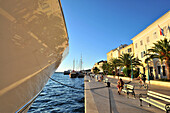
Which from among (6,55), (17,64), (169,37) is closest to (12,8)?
(6,55)

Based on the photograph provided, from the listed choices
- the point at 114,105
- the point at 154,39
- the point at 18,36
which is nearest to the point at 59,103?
the point at 114,105

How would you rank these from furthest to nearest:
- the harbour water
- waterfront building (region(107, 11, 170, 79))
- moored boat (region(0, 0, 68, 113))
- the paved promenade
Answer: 1. waterfront building (region(107, 11, 170, 79))
2. the harbour water
3. the paved promenade
4. moored boat (region(0, 0, 68, 113))

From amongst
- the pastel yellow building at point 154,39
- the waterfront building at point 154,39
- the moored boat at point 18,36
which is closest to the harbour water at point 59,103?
the moored boat at point 18,36

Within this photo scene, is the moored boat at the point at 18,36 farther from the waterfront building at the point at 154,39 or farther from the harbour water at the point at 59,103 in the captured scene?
the waterfront building at the point at 154,39

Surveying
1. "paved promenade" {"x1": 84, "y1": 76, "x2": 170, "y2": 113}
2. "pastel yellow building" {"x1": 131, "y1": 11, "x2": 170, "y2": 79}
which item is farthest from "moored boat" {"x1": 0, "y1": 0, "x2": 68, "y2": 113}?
"pastel yellow building" {"x1": 131, "y1": 11, "x2": 170, "y2": 79}

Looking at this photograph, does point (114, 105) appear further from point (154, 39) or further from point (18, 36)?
point (154, 39)

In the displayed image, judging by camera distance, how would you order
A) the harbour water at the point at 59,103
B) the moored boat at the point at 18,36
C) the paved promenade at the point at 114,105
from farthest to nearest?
the harbour water at the point at 59,103, the paved promenade at the point at 114,105, the moored boat at the point at 18,36

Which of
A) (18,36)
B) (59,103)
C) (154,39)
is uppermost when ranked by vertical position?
(154,39)

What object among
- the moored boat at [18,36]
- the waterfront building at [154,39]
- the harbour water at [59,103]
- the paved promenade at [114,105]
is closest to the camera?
the moored boat at [18,36]

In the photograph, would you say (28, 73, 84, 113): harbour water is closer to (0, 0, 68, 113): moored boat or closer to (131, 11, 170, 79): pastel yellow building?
(0, 0, 68, 113): moored boat

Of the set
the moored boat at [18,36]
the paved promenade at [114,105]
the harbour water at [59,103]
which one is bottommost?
the harbour water at [59,103]

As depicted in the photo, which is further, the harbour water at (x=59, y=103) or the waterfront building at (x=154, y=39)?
the waterfront building at (x=154, y=39)

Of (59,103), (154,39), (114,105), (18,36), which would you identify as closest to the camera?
(18,36)

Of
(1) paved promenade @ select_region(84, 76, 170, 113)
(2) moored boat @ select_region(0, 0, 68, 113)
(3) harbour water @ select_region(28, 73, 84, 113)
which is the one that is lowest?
(3) harbour water @ select_region(28, 73, 84, 113)
